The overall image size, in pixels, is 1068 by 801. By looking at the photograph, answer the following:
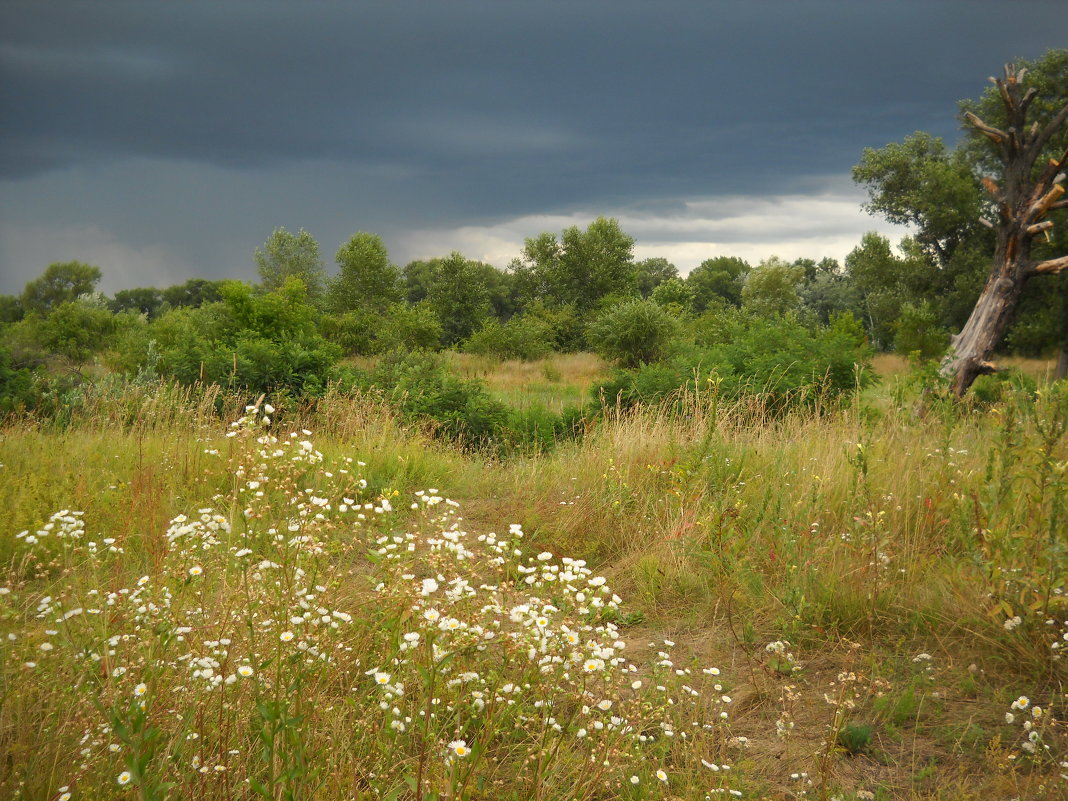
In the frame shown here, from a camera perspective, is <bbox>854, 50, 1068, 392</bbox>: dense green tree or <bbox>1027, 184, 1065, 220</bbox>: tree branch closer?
<bbox>1027, 184, 1065, 220</bbox>: tree branch

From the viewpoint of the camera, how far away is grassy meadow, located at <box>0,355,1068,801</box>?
2.14 m

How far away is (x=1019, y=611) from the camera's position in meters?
3.26

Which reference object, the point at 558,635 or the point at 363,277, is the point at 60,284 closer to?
the point at 363,277

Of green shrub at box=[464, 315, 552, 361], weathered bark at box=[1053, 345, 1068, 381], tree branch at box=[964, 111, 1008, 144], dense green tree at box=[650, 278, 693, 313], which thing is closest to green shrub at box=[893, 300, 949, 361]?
weathered bark at box=[1053, 345, 1068, 381]

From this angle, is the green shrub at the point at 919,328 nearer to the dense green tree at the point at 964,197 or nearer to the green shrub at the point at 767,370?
the dense green tree at the point at 964,197

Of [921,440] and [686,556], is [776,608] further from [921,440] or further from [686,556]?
[921,440]

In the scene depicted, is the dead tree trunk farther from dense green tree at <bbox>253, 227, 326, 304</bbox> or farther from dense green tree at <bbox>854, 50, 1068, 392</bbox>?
dense green tree at <bbox>253, 227, 326, 304</bbox>

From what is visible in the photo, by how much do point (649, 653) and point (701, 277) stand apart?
74.3 metres

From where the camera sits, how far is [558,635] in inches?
97.8

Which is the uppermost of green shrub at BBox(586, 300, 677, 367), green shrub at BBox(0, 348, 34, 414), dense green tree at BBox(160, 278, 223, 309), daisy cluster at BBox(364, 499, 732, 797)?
dense green tree at BBox(160, 278, 223, 309)

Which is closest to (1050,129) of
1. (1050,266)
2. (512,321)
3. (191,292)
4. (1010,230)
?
(1010,230)

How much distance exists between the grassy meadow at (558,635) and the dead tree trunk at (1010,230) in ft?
14.9

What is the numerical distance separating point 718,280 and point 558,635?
256 feet

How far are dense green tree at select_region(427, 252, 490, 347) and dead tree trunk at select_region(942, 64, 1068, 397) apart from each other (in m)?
34.7
